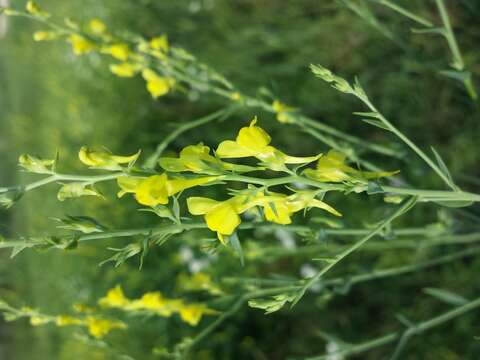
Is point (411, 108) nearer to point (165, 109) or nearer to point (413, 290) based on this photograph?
point (413, 290)

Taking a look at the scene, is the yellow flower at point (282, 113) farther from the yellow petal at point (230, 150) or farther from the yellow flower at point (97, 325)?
the yellow flower at point (97, 325)

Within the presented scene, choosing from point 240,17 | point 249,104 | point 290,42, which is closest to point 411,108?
point 290,42

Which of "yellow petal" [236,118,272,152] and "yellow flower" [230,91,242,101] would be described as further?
"yellow flower" [230,91,242,101]

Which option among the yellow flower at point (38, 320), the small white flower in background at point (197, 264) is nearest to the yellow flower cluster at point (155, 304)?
the yellow flower at point (38, 320)

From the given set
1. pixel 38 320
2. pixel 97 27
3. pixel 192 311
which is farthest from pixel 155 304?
pixel 97 27

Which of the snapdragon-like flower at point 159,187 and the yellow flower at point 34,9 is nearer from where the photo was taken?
the snapdragon-like flower at point 159,187

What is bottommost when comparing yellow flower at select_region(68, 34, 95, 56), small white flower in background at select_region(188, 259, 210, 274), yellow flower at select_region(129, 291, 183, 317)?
small white flower in background at select_region(188, 259, 210, 274)

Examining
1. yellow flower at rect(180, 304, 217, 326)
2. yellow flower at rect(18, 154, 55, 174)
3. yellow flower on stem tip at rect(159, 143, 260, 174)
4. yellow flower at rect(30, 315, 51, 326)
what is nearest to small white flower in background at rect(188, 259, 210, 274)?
yellow flower at rect(180, 304, 217, 326)

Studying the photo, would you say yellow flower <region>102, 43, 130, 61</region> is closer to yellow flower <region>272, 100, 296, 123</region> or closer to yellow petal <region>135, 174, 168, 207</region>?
yellow flower <region>272, 100, 296, 123</region>
